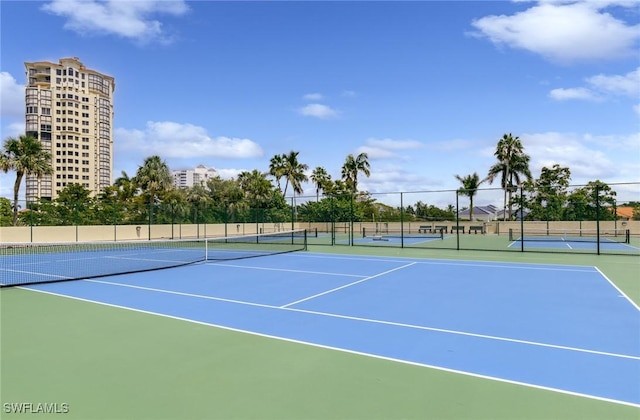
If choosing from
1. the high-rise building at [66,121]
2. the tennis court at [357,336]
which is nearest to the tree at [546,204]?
the tennis court at [357,336]

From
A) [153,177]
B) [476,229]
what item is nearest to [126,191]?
[153,177]

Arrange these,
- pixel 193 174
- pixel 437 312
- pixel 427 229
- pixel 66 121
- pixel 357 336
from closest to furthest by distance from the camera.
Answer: pixel 357 336 < pixel 437 312 < pixel 427 229 < pixel 66 121 < pixel 193 174

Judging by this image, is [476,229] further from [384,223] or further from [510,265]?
[510,265]

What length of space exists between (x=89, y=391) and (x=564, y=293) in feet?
25.7

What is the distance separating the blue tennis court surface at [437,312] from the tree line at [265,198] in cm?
948

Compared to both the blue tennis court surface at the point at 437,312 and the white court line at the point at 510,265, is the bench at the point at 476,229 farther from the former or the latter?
the blue tennis court surface at the point at 437,312

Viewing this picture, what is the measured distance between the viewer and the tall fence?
20.0m

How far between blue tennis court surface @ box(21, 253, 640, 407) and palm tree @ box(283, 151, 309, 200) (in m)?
34.6

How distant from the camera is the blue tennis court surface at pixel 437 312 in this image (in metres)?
4.11

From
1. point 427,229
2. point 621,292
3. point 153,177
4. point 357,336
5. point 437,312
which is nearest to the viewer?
point 357,336

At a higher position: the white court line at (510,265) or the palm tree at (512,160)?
the palm tree at (512,160)

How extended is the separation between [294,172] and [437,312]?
40015mm

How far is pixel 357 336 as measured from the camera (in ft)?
16.5

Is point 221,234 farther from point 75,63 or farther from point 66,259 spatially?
point 75,63
